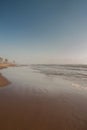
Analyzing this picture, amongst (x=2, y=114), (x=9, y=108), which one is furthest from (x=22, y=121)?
(x=9, y=108)

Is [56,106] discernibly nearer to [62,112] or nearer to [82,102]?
[62,112]

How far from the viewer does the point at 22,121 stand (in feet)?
18.5

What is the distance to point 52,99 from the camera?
9.10 meters

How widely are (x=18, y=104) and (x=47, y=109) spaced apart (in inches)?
67.3

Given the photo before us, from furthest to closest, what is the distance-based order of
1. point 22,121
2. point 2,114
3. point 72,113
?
point 72,113 → point 2,114 → point 22,121

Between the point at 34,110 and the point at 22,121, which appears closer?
the point at 22,121

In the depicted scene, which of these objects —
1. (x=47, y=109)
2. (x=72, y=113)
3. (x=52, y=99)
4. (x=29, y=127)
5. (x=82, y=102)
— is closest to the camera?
(x=29, y=127)

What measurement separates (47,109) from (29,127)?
2134mm

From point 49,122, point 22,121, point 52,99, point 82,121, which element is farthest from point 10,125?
point 52,99

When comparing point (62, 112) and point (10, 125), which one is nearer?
point (10, 125)

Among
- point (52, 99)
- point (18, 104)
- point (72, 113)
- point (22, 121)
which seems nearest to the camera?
point (22, 121)

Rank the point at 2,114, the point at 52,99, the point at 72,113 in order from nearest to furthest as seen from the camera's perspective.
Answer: the point at 2,114 → the point at 72,113 → the point at 52,99

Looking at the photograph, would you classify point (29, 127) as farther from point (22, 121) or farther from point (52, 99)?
point (52, 99)

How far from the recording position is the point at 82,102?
28.0 feet
